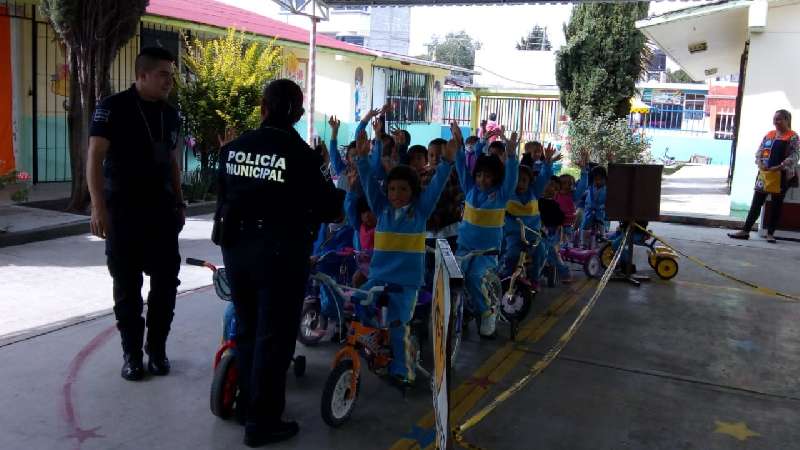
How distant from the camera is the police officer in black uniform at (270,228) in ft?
11.4

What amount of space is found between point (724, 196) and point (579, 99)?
13.5 feet

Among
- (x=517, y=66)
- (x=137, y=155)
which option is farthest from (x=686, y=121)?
(x=137, y=155)

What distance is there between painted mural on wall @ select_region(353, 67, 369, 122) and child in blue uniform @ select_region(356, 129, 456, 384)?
1774 centimetres

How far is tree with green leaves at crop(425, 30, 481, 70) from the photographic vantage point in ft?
246

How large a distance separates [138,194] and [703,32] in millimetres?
14103

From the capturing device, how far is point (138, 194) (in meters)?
4.31

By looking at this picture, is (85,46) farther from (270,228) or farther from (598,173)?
(270,228)

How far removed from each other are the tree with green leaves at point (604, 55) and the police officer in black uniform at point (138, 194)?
588 inches

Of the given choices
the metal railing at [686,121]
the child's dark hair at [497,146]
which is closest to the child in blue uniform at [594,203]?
the child's dark hair at [497,146]

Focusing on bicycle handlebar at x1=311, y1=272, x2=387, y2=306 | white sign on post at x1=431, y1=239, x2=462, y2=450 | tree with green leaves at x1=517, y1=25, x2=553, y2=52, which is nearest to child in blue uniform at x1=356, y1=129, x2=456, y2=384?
bicycle handlebar at x1=311, y1=272, x2=387, y2=306

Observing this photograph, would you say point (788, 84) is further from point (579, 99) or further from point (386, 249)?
point (386, 249)

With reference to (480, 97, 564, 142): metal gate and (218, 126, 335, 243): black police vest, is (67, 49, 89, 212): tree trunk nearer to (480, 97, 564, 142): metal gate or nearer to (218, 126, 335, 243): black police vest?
(218, 126, 335, 243): black police vest

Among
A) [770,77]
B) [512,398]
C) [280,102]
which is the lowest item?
[512,398]

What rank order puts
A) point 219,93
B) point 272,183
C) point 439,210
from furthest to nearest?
1. point 219,93
2. point 439,210
3. point 272,183
